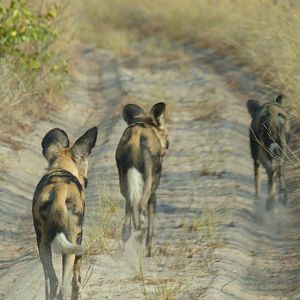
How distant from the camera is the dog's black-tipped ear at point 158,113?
22.1 feet

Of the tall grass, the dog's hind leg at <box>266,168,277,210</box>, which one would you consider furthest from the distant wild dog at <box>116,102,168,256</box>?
the tall grass

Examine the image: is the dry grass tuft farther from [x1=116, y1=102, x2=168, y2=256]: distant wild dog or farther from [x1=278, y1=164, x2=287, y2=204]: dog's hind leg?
[x1=278, y1=164, x2=287, y2=204]: dog's hind leg

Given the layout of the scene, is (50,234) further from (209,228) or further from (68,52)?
(68,52)

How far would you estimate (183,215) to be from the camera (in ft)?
25.3

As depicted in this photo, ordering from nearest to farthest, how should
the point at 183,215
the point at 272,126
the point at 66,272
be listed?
1. the point at 66,272
2. the point at 183,215
3. the point at 272,126

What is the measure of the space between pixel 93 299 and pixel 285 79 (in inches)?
255

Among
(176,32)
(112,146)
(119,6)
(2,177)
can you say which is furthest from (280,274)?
(119,6)

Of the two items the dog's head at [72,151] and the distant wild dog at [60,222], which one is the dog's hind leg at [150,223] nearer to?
the dog's head at [72,151]

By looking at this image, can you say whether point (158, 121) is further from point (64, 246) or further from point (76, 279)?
point (64, 246)

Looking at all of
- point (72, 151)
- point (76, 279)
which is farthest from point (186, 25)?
point (76, 279)

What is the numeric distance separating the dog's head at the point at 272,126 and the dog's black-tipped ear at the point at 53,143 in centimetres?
263

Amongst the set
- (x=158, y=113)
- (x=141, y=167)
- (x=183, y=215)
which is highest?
(x=158, y=113)

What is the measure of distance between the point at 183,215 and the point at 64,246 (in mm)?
2907

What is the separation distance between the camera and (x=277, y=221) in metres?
7.71
